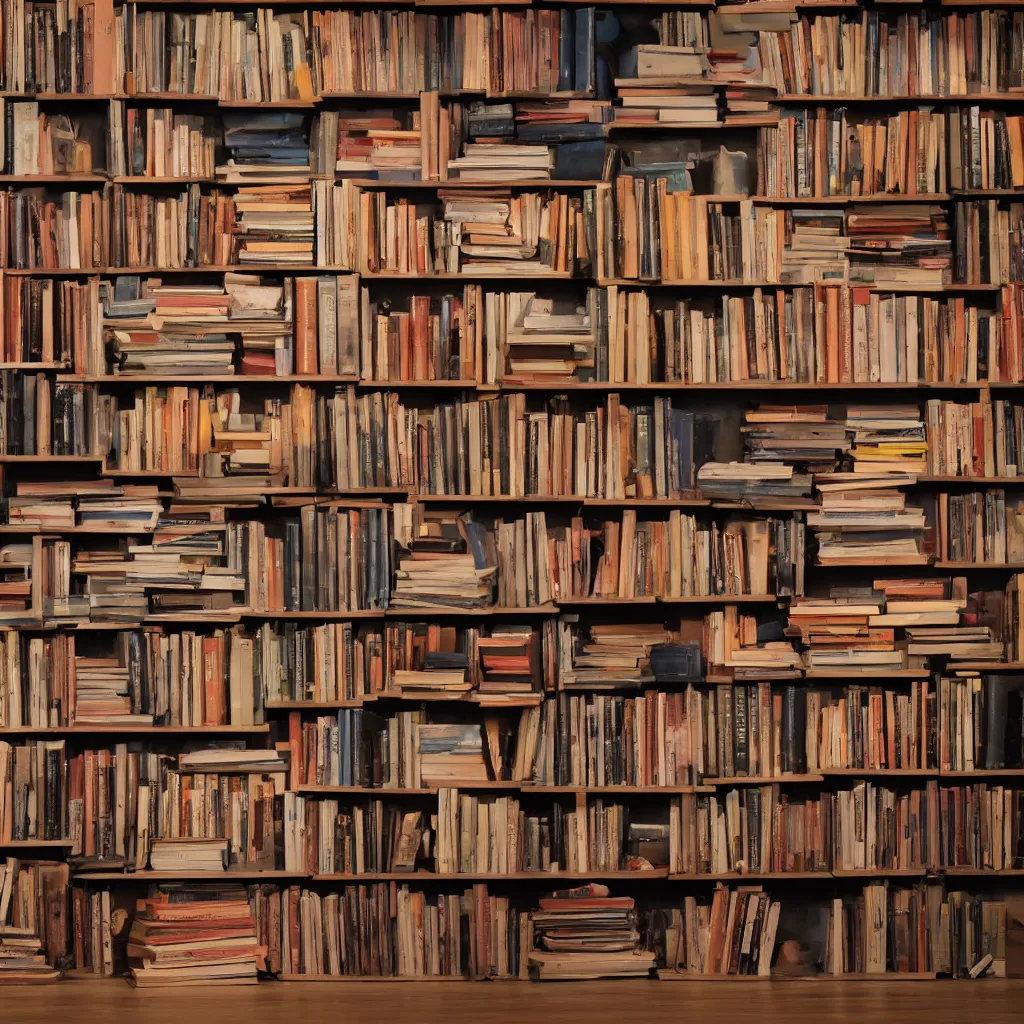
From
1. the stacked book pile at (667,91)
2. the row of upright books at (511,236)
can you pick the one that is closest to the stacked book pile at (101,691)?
the row of upright books at (511,236)

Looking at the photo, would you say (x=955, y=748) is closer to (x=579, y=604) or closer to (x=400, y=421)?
(x=579, y=604)

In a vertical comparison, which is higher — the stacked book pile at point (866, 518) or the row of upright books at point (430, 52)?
the row of upright books at point (430, 52)

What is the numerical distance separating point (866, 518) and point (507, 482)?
116 cm

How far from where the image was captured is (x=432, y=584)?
4516 mm

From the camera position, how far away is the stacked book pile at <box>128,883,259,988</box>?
4.34 m

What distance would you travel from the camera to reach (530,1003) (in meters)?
4.13

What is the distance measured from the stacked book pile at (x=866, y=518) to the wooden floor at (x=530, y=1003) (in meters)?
1.34

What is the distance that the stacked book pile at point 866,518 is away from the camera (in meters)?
4.57

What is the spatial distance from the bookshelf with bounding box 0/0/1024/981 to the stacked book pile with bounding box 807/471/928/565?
1 cm

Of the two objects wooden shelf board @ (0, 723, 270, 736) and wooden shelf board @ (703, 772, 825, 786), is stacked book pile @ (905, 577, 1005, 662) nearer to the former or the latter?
wooden shelf board @ (703, 772, 825, 786)

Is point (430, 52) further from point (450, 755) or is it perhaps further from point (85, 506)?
point (450, 755)

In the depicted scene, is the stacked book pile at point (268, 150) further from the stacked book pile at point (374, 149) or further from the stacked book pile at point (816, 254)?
the stacked book pile at point (816, 254)

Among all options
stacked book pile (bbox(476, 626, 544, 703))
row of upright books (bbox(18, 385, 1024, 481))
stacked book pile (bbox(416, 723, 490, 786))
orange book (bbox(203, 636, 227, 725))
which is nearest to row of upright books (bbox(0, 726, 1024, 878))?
stacked book pile (bbox(416, 723, 490, 786))

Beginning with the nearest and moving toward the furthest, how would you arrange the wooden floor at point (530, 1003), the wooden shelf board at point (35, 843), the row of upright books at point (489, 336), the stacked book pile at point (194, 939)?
the wooden floor at point (530, 1003) < the stacked book pile at point (194, 939) < the wooden shelf board at point (35, 843) < the row of upright books at point (489, 336)
